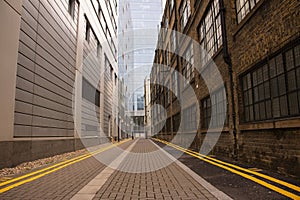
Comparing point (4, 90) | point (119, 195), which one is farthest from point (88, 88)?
point (119, 195)

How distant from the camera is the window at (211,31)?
426 inches

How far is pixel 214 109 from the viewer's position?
11.6 meters

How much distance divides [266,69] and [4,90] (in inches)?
300

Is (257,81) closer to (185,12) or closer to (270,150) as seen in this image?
(270,150)

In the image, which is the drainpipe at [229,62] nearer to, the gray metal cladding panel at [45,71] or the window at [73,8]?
the gray metal cladding panel at [45,71]

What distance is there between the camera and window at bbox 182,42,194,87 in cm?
A: 1605

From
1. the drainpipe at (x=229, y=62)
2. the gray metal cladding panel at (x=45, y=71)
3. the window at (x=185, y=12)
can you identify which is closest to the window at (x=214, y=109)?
the drainpipe at (x=229, y=62)

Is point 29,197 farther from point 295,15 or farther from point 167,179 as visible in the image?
point 295,15

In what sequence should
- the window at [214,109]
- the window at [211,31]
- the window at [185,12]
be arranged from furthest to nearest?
the window at [185,12] < the window at [211,31] < the window at [214,109]

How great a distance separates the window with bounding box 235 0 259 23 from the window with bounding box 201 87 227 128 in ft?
9.96

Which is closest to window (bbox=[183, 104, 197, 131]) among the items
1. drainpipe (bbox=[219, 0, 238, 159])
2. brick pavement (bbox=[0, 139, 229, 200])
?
drainpipe (bbox=[219, 0, 238, 159])

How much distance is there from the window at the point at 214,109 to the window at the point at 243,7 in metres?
3.04

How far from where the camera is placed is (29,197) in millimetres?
4449

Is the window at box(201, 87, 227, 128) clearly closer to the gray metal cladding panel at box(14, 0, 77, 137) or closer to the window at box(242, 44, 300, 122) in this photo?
the window at box(242, 44, 300, 122)
